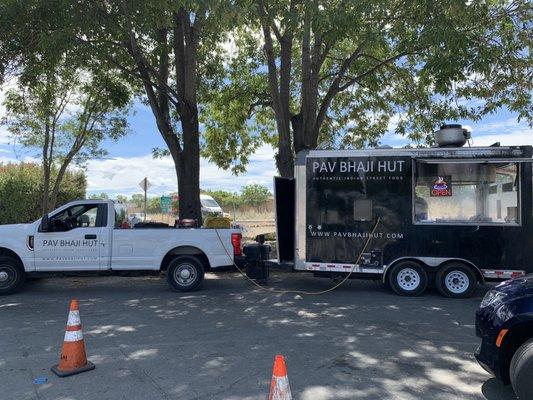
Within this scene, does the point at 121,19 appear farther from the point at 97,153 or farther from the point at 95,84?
the point at 97,153

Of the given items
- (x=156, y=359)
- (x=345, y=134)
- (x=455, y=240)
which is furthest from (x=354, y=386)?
(x=345, y=134)

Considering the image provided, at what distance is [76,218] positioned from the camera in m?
10.3

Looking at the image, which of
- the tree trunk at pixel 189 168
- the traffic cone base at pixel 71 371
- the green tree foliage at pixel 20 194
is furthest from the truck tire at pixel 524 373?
the green tree foliage at pixel 20 194

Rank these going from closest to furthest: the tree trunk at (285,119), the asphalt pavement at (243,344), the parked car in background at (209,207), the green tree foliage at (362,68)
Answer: the asphalt pavement at (243,344) < the green tree foliage at (362,68) < the tree trunk at (285,119) < the parked car in background at (209,207)

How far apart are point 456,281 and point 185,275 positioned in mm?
5168

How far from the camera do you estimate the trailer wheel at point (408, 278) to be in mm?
9719

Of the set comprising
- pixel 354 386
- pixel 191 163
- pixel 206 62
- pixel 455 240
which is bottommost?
pixel 354 386

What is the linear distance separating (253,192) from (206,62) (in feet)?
178

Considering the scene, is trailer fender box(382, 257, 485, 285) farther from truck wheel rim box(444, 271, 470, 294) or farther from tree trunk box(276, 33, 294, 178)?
tree trunk box(276, 33, 294, 178)

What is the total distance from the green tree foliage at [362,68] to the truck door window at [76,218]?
4832 mm

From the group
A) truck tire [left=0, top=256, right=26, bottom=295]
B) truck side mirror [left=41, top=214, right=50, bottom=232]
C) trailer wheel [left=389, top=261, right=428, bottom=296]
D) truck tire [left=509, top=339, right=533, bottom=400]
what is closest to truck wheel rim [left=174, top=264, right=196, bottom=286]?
truck side mirror [left=41, top=214, right=50, bottom=232]

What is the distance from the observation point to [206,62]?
16.9 metres

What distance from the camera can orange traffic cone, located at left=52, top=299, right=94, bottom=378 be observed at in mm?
5203

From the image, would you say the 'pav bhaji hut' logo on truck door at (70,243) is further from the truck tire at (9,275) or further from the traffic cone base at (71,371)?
the traffic cone base at (71,371)
